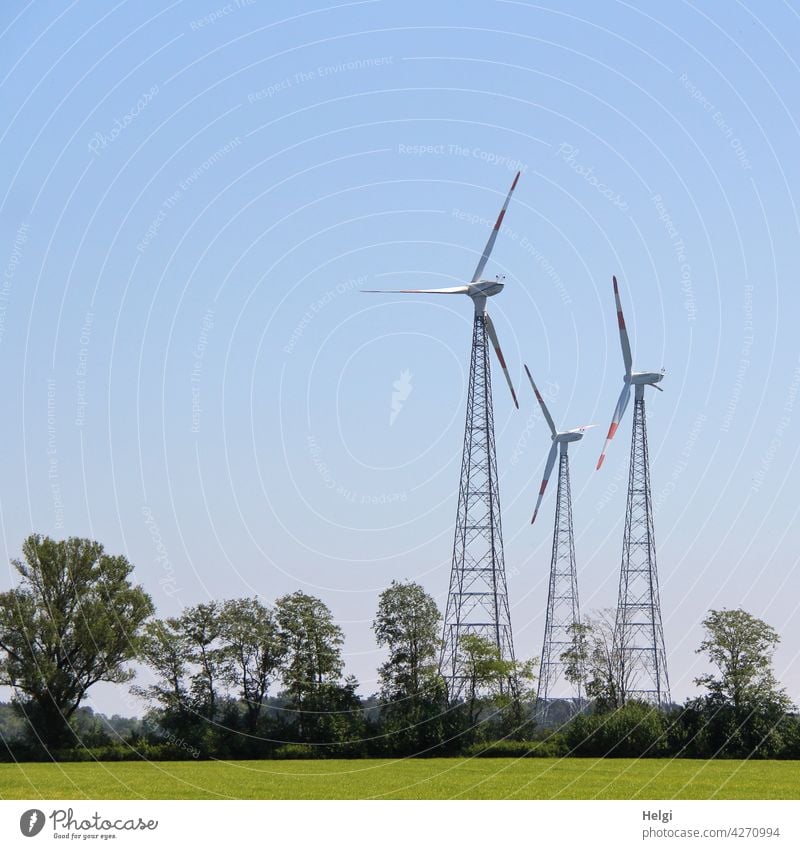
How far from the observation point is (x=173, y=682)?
3701 inches

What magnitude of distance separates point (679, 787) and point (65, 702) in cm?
5239

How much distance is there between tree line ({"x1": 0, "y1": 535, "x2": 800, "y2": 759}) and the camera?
78.6 metres

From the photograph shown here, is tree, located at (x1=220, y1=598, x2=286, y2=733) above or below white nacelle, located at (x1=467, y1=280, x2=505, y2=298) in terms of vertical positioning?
below

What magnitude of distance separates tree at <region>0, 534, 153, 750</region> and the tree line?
0.11 m

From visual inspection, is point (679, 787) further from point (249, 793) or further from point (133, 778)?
point (133, 778)

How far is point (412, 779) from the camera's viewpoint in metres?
59.3

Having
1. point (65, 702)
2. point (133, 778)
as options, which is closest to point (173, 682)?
point (65, 702)

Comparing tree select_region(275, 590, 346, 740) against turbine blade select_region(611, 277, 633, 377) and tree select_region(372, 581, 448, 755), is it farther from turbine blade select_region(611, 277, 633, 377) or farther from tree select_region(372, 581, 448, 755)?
turbine blade select_region(611, 277, 633, 377)

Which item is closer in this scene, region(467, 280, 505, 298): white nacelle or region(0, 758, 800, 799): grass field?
region(0, 758, 800, 799): grass field

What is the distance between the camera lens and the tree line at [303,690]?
78.6m
